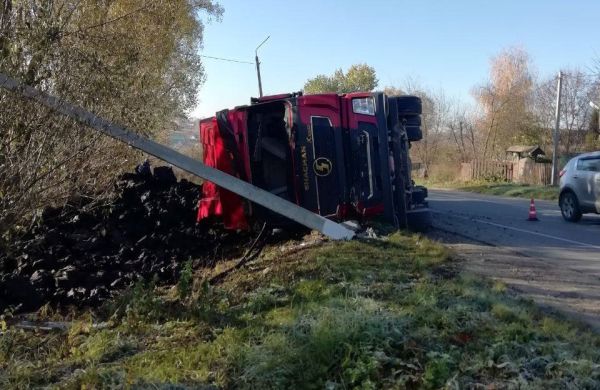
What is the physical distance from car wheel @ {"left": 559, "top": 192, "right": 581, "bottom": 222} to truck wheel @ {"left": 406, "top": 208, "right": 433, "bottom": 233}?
5.72 metres

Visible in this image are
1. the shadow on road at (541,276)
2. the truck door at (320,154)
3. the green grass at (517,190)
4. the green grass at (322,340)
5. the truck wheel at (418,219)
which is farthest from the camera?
the green grass at (517,190)

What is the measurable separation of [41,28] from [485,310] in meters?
5.52

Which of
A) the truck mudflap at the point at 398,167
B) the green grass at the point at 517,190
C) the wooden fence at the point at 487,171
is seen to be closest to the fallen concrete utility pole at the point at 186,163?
the truck mudflap at the point at 398,167

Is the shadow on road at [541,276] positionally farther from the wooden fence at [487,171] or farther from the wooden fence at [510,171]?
the wooden fence at [487,171]

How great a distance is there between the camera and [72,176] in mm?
6918

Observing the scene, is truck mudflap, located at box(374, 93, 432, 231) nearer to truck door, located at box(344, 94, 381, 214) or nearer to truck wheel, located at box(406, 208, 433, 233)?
truck wheel, located at box(406, 208, 433, 233)

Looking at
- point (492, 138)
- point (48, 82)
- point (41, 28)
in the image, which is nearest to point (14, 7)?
point (41, 28)

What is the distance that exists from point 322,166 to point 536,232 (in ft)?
19.1

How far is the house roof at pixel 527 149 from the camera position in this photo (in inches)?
1815

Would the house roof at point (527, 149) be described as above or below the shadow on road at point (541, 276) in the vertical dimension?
above

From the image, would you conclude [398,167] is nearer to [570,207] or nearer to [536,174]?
[570,207]

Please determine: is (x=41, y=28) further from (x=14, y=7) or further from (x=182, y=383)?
(x=182, y=383)

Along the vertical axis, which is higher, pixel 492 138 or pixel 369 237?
pixel 492 138

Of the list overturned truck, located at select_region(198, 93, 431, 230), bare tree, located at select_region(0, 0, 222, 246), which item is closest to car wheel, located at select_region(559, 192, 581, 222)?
overturned truck, located at select_region(198, 93, 431, 230)
